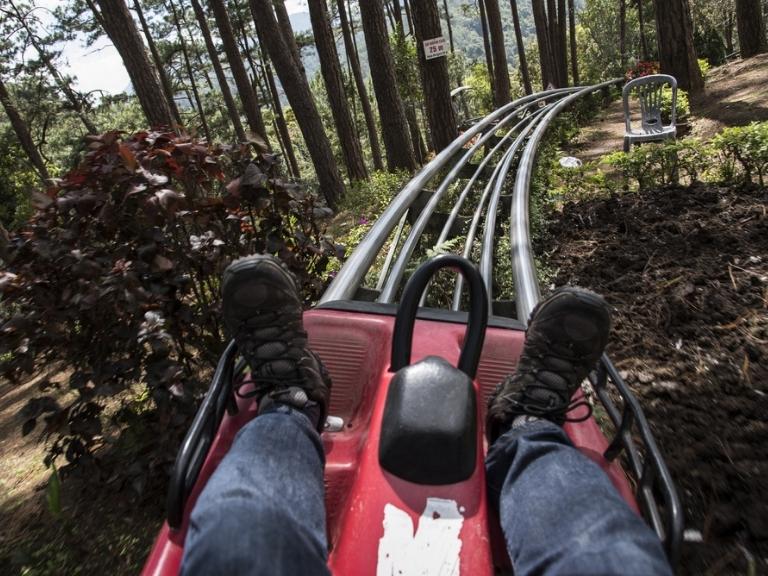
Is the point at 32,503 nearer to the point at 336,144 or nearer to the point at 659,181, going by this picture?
the point at 659,181

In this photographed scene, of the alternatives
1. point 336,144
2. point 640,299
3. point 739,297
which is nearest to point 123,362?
point 640,299

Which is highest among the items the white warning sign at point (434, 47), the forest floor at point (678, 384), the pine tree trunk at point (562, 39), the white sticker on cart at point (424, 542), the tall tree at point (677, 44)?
the pine tree trunk at point (562, 39)

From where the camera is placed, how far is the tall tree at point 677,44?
23.8 feet

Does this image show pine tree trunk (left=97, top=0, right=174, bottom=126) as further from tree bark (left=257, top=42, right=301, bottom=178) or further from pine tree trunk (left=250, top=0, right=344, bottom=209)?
tree bark (left=257, top=42, right=301, bottom=178)

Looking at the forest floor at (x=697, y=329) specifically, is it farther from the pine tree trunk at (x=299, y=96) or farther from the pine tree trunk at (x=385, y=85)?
the pine tree trunk at (x=299, y=96)

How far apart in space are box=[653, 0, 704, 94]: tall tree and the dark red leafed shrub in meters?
7.63

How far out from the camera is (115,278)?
6.14 feet

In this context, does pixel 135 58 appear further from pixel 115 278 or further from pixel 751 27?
pixel 751 27

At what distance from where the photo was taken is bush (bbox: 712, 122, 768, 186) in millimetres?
3258

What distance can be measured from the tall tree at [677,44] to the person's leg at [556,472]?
7.76 metres

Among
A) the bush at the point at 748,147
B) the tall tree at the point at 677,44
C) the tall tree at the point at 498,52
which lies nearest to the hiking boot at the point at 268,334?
the bush at the point at 748,147

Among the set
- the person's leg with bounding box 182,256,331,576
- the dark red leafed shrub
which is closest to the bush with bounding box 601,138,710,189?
the dark red leafed shrub

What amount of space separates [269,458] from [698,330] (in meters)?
2.01

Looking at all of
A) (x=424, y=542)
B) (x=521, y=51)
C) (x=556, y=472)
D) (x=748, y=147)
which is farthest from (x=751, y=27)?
(x=424, y=542)
